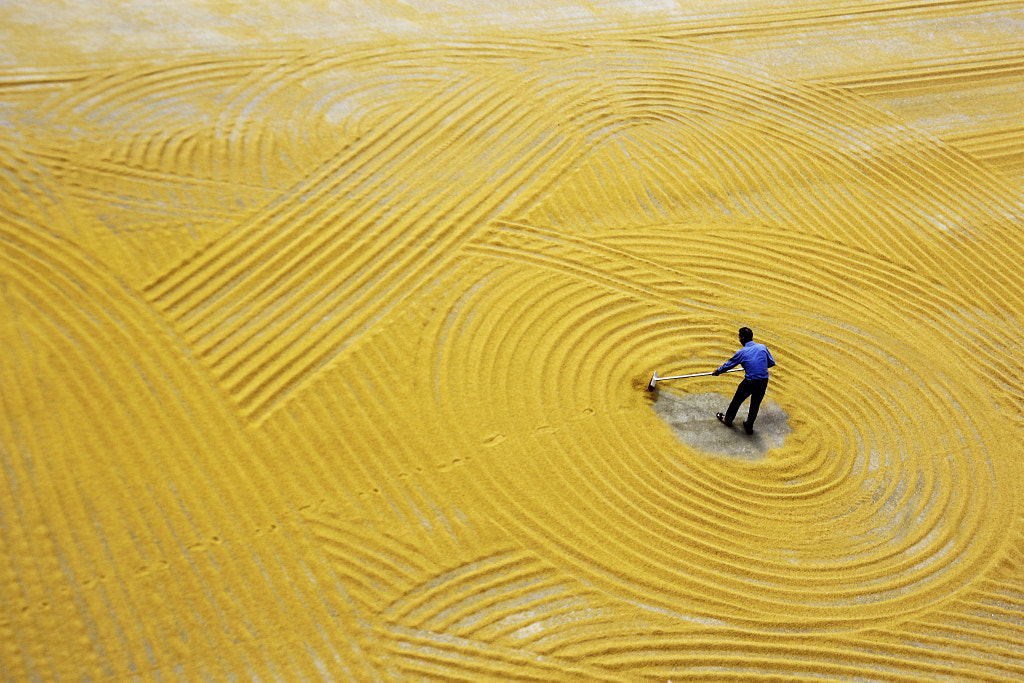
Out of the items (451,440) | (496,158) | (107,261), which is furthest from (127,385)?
(496,158)

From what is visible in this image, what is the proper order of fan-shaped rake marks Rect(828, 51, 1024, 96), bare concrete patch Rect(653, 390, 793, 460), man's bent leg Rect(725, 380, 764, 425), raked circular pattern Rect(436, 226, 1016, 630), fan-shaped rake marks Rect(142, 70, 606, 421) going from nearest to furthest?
1. raked circular pattern Rect(436, 226, 1016, 630)
2. fan-shaped rake marks Rect(142, 70, 606, 421)
3. man's bent leg Rect(725, 380, 764, 425)
4. bare concrete patch Rect(653, 390, 793, 460)
5. fan-shaped rake marks Rect(828, 51, 1024, 96)

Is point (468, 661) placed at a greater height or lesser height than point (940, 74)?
lesser

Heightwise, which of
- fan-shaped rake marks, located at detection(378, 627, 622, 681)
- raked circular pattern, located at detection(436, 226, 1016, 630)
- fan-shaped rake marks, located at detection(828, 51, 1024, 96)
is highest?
fan-shaped rake marks, located at detection(828, 51, 1024, 96)

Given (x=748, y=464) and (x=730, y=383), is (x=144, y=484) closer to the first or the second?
(x=748, y=464)

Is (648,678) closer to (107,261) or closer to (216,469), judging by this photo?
(216,469)

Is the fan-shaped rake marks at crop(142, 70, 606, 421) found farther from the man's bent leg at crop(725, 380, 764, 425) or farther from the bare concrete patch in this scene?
the man's bent leg at crop(725, 380, 764, 425)

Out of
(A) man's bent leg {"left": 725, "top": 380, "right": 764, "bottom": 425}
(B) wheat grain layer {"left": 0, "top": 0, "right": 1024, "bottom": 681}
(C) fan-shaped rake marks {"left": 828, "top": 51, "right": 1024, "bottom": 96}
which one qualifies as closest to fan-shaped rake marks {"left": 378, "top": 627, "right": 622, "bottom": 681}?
(B) wheat grain layer {"left": 0, "top": 0, "right": 1024, "bottom": 681}

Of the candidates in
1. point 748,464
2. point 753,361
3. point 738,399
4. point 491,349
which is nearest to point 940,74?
point 753,361
